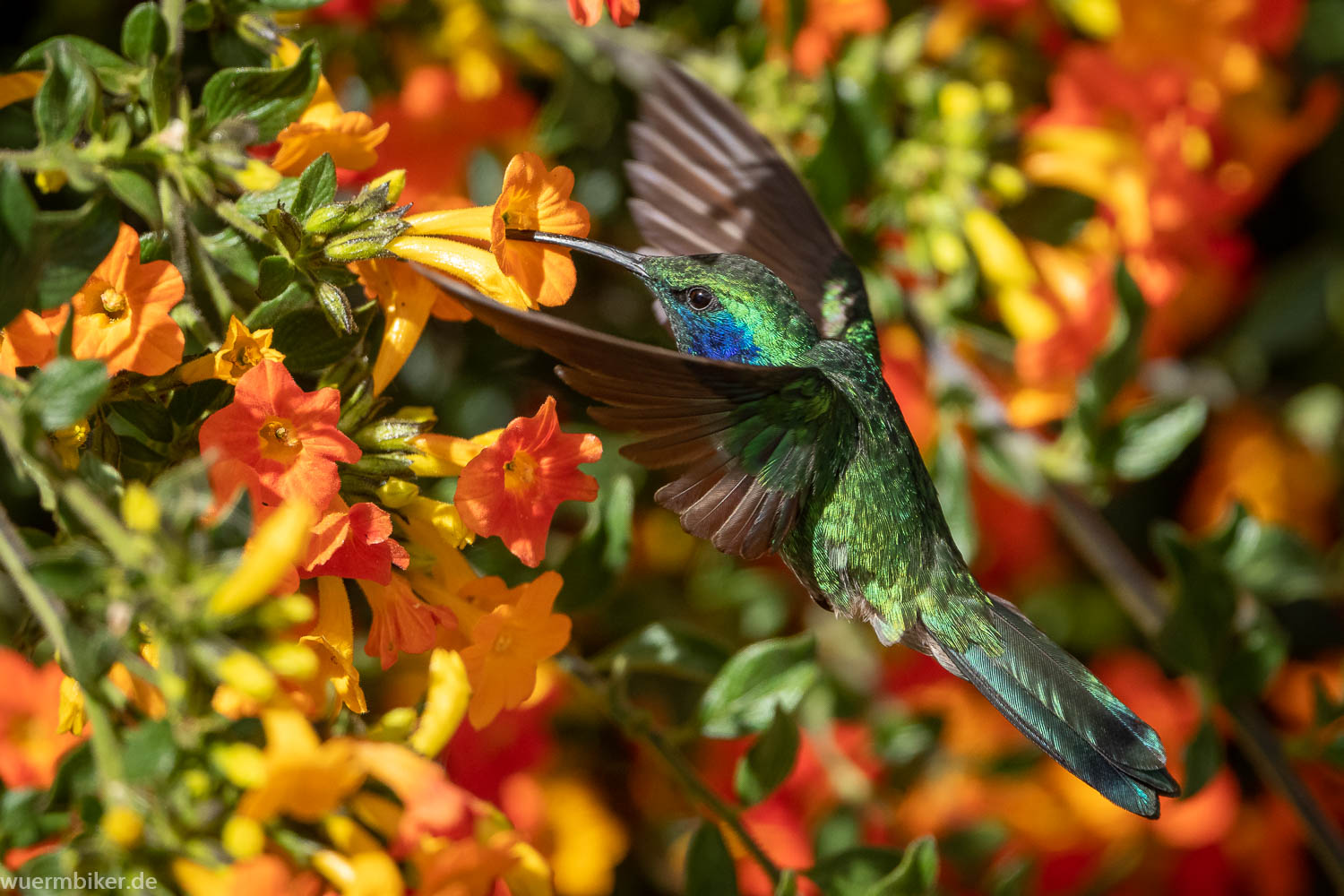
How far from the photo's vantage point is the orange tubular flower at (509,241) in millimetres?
1076

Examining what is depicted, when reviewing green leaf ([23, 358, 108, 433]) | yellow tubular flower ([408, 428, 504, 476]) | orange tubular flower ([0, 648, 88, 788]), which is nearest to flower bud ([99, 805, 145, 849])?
green leaf ([23, 358, 108, 433])

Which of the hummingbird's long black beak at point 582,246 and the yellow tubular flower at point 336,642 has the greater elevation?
the hummingbird's long black beak at point 582,246

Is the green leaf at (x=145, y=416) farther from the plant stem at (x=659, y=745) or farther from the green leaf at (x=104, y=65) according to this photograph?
the plant stem at (x=659, y=745)

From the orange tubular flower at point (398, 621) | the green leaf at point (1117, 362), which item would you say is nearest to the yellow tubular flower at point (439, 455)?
the orange tubular flower at point (398, 621)

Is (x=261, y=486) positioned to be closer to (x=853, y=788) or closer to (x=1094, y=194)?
(x=853, y=788)

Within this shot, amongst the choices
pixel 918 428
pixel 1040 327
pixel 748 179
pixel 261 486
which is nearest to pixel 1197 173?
pixel 1040 327

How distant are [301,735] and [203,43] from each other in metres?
1.00

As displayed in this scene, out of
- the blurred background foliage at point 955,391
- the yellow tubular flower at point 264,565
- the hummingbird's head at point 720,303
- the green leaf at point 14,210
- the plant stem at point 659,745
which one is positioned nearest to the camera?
the yellow tubular flower at point 264,565

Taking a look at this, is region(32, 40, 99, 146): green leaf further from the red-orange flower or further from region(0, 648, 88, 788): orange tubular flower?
region(0, 648, 88, 788): orange tubular flower

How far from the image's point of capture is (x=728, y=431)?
1.16m

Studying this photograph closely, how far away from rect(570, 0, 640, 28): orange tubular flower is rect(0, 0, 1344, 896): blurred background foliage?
586 mm

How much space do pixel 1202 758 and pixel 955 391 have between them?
71cm

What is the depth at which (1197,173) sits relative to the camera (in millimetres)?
2129

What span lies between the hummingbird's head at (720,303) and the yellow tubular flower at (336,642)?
1.52 ft
